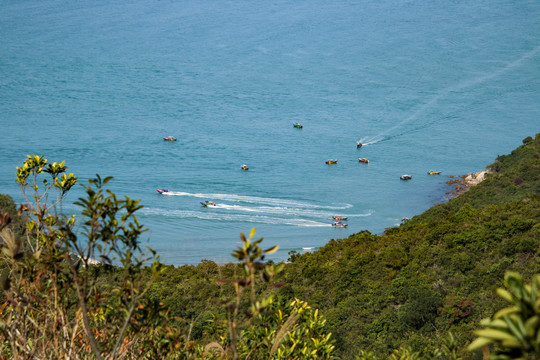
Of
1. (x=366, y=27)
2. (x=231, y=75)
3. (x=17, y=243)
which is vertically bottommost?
(x=17, y=243)

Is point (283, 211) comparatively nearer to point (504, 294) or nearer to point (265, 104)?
point (265, 104)

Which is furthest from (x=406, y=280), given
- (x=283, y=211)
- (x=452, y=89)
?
(x=452, y=89)

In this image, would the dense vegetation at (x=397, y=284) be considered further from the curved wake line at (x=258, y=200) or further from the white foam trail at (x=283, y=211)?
the curved wake line at (x=258, y=200)

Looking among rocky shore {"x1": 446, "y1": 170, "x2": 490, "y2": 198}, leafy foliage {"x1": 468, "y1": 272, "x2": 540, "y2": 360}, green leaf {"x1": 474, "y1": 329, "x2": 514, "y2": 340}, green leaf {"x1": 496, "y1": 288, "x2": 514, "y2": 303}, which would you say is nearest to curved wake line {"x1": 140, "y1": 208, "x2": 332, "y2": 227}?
rocky shore {"x1": 446, "y1": 170, "x2": 490, "y2": 198}

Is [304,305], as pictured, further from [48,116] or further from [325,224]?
[48,116]

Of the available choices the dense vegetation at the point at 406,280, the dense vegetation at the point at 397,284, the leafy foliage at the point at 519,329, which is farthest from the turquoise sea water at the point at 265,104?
the leafy foliage at the point at 519,329

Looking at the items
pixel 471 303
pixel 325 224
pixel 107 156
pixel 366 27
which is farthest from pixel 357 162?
pixel 366 27

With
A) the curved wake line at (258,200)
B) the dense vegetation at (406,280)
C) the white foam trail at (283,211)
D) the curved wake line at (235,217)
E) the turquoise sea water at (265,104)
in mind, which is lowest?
the dense vegetation at (406,280)

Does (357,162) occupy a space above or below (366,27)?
below
